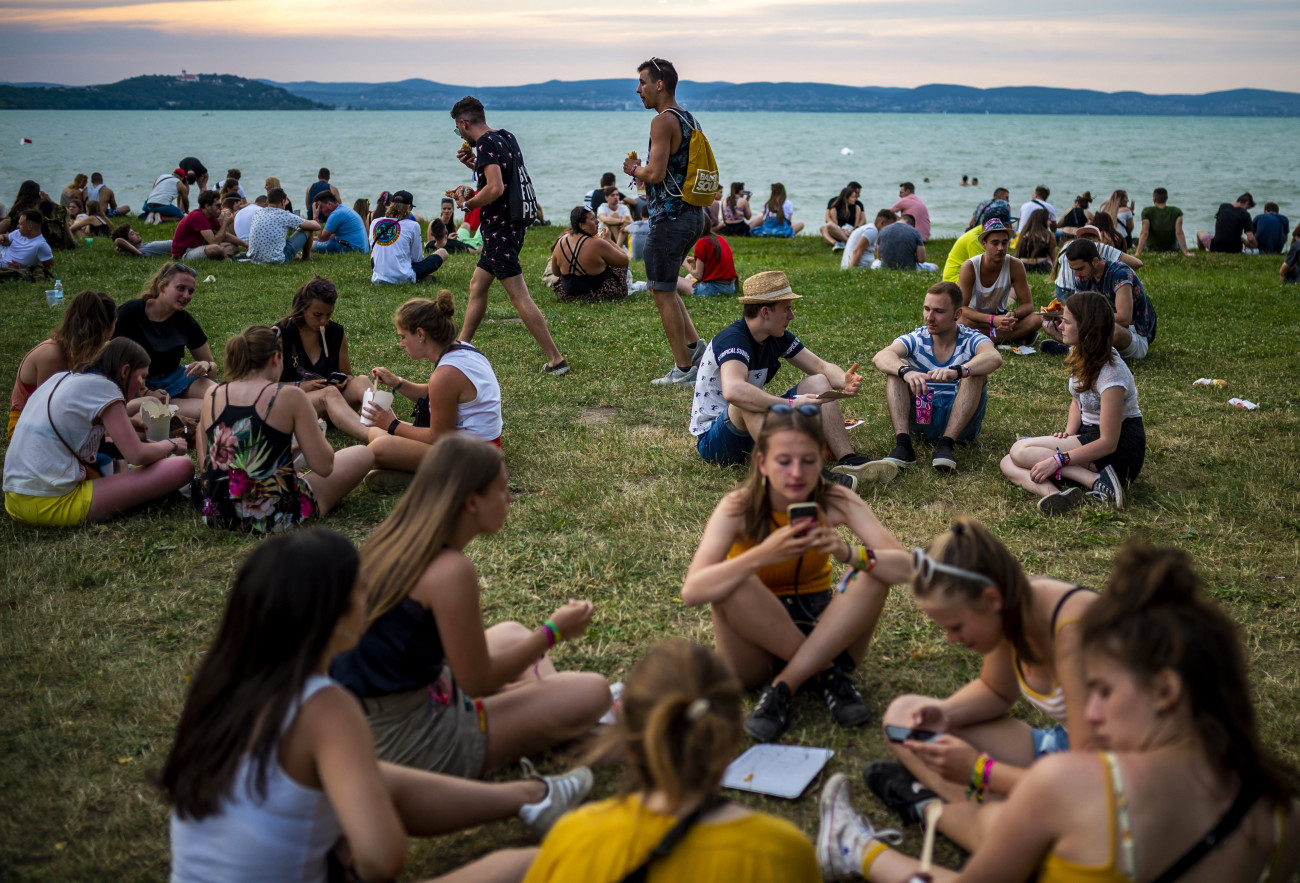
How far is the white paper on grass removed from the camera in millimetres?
3127

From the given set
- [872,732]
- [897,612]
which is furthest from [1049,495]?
[872,732]

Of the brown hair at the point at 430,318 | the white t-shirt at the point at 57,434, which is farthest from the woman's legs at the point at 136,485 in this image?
the brown hair at the point at 430,318

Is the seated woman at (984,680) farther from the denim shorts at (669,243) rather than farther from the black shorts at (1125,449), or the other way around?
the denim shorts at (669,243)

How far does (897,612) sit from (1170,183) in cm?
6033

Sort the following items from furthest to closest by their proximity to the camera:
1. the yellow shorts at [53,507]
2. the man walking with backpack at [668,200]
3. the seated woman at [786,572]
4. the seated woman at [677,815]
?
the man walking with backpack at [668,200]
the yellow shorts at [53,507]
the seated woman at [786,572]
the seated woman at [677,815]

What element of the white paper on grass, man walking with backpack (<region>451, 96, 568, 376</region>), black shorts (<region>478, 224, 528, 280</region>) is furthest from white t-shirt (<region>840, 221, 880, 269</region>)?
the white paper on grass

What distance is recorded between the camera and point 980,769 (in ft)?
9.16

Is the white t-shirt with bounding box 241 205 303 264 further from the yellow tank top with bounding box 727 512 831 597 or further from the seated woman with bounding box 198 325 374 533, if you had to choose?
the yellow tank top with bounding box 727 512 831 597

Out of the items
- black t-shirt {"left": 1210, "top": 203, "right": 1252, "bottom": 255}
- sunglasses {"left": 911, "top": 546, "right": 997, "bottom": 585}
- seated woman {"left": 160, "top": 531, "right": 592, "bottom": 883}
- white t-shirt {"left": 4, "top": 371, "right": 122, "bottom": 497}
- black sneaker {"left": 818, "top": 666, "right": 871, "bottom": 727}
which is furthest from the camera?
black t-shirt {"left": 1210, "top": 203, "right": 1252, "bottom": 255}

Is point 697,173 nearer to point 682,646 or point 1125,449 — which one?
point 1125,449

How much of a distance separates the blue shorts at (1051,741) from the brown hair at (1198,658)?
0.80 m

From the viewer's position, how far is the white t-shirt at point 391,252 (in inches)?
514

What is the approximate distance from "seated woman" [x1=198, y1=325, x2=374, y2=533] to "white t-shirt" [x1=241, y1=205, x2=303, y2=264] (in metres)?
10.4

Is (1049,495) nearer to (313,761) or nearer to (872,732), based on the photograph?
(872,732)
